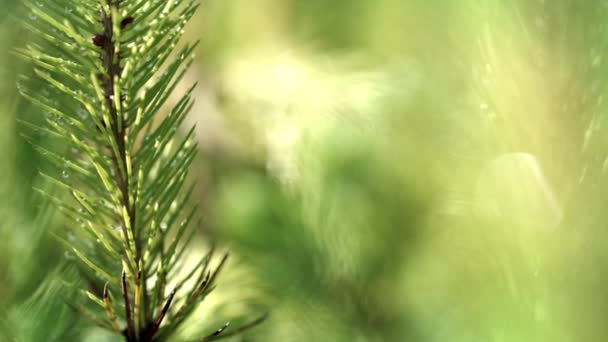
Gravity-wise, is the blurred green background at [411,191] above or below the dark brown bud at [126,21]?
above

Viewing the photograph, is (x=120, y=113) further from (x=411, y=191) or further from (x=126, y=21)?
(x=411, y=191)

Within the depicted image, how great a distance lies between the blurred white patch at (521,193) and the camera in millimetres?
125

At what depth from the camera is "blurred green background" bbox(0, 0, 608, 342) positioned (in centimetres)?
12

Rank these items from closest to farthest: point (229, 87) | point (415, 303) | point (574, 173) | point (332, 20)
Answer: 1. point (574, 173)
2. point (415, 303)
3. point (332, 20)
4. point (229, 87)

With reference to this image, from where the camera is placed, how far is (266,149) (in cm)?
41

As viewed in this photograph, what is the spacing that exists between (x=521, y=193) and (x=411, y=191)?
0.35ft

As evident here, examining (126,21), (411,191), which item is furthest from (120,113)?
(411,191)

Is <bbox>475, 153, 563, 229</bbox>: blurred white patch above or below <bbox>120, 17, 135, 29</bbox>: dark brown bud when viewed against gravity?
above

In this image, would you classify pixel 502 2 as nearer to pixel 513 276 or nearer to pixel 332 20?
pixel 513 276

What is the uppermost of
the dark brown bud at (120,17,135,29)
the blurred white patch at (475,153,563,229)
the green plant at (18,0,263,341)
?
the blurred white patch at (475,153,563,229)

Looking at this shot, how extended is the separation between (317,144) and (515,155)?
0.17 metres

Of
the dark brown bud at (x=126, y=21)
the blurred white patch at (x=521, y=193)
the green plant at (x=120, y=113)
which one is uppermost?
the blurred white patch at (x=521, y=193)

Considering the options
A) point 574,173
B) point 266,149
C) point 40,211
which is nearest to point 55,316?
point 40,211

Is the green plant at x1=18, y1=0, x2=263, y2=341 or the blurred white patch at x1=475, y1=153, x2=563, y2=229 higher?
the blurred white patch at x1=475, y1=153, x2=563, y2=229
